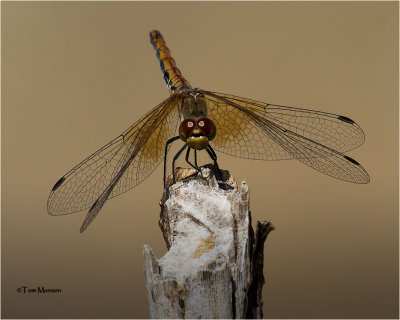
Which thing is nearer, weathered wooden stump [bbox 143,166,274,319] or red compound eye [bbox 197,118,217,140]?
weathered wooden stump [bbox 143,166,274,319]

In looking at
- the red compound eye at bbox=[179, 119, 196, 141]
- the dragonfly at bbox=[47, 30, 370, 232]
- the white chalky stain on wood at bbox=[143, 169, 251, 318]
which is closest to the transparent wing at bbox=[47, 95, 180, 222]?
the dragonfly at bbox=[47, 30, 370, 232]

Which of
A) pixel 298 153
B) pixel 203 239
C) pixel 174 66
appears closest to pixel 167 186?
pixel 203 239

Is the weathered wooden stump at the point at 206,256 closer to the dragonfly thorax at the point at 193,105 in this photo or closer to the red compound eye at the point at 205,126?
the red compound eye at the point at 205,126

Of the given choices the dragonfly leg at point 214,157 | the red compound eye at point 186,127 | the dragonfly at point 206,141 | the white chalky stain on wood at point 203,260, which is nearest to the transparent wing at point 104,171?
A: the dragonfly at point 206,141

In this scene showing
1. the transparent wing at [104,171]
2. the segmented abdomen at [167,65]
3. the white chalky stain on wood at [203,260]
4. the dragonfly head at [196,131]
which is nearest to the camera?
the white chalky stain on wood at [203,260]

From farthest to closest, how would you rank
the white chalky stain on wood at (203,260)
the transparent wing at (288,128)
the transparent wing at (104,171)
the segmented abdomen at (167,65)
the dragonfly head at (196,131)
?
the segmented abdomen at (167,65) → the transparent wing at (288,128) → the transparent wing at (104,171) → the dragonfly head at (196,131) → the white chalky stain on wood at (203,260)

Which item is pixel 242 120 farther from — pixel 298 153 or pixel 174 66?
pixel 174 66

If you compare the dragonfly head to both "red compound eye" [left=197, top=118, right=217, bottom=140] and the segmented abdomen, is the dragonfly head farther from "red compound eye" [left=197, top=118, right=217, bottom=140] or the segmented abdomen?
the segmented abdomen
